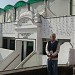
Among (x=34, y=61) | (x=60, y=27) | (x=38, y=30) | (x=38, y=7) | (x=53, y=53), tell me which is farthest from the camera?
(x=38, y=7)

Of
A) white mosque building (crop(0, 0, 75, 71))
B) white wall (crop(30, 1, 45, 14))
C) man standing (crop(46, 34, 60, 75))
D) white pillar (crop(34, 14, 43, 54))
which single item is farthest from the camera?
white wall (crop(30, 1, 45, 14))

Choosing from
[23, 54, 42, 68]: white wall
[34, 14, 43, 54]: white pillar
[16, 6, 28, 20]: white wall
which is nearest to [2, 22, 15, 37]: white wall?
[16, 6, 28, 20]: white wall

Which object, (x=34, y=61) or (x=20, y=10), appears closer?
(x=34, y=61)

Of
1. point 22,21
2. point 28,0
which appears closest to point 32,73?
point 22,21

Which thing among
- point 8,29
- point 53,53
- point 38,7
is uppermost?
point 38,7

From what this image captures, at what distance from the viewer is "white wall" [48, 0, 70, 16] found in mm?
13055

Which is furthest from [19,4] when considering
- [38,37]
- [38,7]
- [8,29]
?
[38,37]

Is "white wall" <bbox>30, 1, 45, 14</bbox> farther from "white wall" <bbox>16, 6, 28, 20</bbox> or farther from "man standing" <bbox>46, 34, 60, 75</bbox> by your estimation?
"man standing" <bbox>46, 34, 60, 75</bbox>

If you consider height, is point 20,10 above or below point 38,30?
above

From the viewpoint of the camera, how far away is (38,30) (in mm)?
13070

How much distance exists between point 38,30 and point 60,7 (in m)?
2.36

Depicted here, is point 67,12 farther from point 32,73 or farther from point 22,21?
point 32,73

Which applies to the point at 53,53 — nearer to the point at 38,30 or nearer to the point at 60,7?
the point at 38,30

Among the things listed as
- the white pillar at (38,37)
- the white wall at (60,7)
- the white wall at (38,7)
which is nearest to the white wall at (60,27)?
the white pillar at (38,37)
